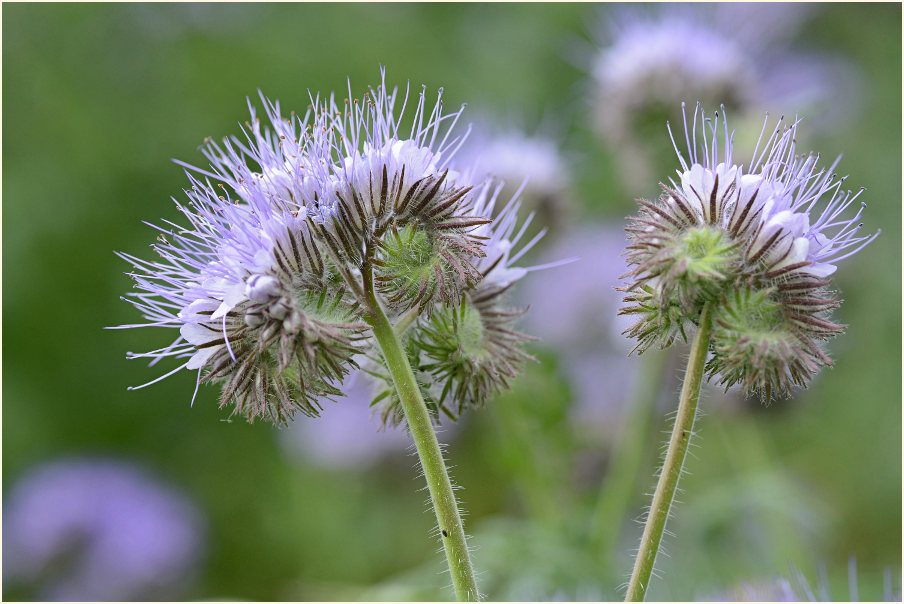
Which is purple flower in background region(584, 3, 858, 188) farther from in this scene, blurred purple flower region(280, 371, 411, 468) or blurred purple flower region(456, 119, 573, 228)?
blurred purple flower region(280, 371, 411, 468)

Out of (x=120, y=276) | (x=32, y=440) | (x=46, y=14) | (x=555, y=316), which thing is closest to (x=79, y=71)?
(x=46, y=14)

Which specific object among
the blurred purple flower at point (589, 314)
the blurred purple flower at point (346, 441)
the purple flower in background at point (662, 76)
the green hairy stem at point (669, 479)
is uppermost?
the purple flower in background at point (662, 76)

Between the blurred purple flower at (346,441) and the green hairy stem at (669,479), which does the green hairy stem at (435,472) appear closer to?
the green hairy stem at (669,479)

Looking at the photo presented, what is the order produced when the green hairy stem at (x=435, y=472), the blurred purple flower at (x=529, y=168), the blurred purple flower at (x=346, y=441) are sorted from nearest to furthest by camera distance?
1. the green hairy stem at (x=435, y=472)
2. the blurred purple flower at (x=529, y=168)
3. the blurred purple flower at (x=346, y=441)

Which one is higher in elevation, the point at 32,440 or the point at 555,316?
the point at 555,316

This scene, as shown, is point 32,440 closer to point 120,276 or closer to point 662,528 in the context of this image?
point 120,276

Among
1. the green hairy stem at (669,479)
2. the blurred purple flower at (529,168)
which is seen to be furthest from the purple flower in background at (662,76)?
the green hairy stem at (669,479)

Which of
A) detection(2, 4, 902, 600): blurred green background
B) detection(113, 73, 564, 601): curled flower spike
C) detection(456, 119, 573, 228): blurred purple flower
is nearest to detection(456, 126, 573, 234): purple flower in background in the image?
detection(456, 119, 573, 228): blurred purple flower
